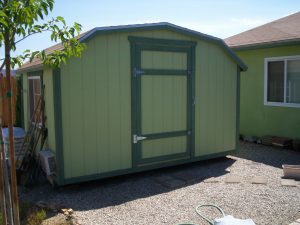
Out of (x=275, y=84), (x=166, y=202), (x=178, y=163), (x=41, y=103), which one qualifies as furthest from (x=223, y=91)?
(x=41, y=103)

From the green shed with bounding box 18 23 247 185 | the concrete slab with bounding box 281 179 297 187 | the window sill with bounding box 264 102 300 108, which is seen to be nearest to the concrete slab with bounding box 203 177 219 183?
the green shed with bounding box 18 23 247 185

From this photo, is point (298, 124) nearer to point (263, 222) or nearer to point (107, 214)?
point (263, 222)

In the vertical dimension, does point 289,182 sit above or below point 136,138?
below

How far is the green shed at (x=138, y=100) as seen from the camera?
5.21m

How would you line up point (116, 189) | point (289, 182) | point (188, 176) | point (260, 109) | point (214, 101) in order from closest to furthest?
point (116, 189)
point (289, 182)
point (188, 176)
point (214, 101)
point (260, 109)

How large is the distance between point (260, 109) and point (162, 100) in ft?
13.3

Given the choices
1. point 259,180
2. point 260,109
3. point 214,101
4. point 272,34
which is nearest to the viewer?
point 259,180

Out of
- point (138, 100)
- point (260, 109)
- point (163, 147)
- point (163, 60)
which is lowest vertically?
point (163, 147)

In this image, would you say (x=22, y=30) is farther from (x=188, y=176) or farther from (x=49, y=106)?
(x=188, y=176)

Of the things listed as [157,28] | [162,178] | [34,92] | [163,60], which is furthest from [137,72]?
[34,92]

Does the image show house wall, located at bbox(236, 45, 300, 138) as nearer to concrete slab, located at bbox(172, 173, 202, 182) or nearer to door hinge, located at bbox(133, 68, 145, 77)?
concrete slab, located at bbox(172, 173, 202, 182)

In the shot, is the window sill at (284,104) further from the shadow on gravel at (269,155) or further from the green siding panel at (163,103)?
the green siding panel at (163,103)

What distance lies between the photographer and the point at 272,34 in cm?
899

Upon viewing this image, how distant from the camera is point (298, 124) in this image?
8.19 meters
